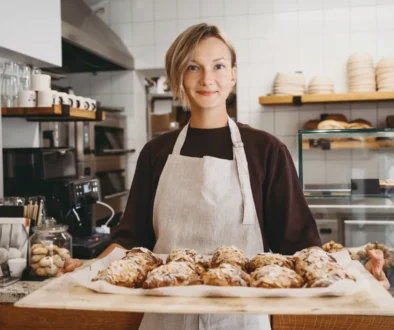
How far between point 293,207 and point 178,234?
35cm

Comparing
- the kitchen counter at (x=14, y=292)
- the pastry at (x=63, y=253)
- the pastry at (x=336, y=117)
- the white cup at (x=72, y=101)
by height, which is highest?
the white cup at (x=72, y=101)

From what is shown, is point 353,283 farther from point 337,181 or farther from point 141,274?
point 337,181

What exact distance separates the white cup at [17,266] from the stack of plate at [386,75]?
3.02 meters

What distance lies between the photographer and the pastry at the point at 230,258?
1.20m

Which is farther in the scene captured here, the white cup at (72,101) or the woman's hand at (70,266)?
the white cup at (72,101)

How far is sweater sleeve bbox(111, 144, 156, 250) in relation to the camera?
155 centimetres

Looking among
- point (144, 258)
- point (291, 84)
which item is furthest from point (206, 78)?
point (291, 84)

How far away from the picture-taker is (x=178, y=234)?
1.47 meters

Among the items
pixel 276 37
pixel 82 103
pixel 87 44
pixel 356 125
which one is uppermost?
pixel 276 37

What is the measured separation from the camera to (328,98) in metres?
3.87

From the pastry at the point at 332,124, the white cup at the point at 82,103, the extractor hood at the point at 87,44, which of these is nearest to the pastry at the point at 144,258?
the white cup at the point at 82,103

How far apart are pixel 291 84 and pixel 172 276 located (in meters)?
3.12

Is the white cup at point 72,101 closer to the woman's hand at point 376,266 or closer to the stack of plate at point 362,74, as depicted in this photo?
the woman's hand at point 376,266

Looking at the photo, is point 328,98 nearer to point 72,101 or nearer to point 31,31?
point 72,101
